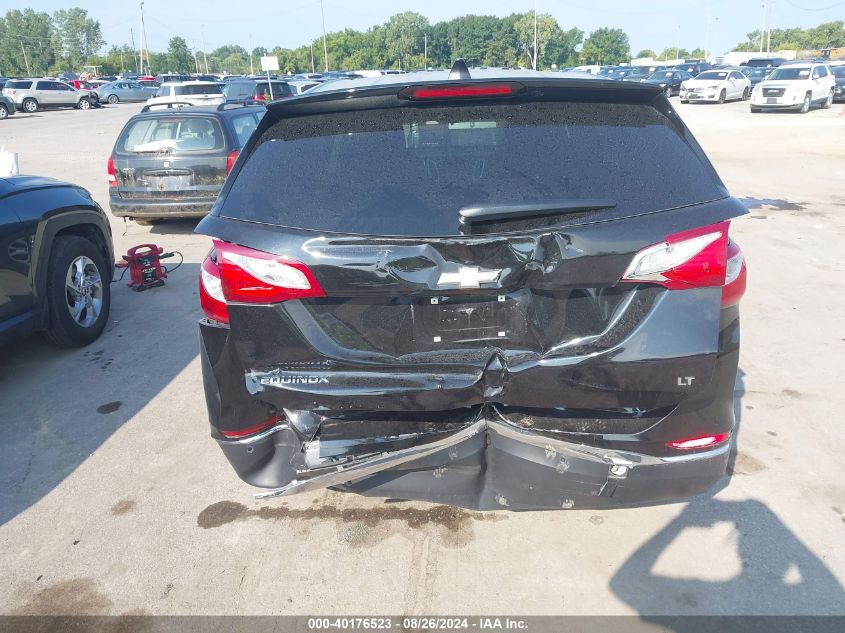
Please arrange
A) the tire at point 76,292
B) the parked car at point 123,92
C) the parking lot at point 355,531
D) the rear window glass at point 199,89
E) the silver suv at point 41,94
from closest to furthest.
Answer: the parking lot at point 355,531 < the tire at point 76,292 < the rear window glass at point 199,89 < the silver suv at point 41,94 < the parked car at point 123,92

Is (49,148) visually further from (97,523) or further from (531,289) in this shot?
(531,289)

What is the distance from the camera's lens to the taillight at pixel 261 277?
8.07 feet

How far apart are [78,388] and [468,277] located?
12.2 ft

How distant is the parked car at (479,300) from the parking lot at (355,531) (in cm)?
47

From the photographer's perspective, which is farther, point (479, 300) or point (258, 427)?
point (258, 427)

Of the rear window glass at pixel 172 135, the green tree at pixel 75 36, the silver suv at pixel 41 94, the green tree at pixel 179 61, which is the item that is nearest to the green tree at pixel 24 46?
the green tree at pixel 75 36

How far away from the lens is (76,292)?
564 centimetres

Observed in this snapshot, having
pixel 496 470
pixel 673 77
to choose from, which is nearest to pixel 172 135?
pixel 496 470

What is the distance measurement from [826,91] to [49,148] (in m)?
29.1

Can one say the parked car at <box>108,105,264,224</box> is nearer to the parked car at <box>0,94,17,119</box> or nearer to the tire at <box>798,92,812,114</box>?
the tire at <box>798,92,812,114</box>

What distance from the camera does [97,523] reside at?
3.39m

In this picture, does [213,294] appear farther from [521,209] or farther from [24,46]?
[24,46]

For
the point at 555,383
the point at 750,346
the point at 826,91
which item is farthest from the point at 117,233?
the point at 826,91

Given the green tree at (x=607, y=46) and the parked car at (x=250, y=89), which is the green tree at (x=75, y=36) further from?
the parked car at (x=250, y=89)
